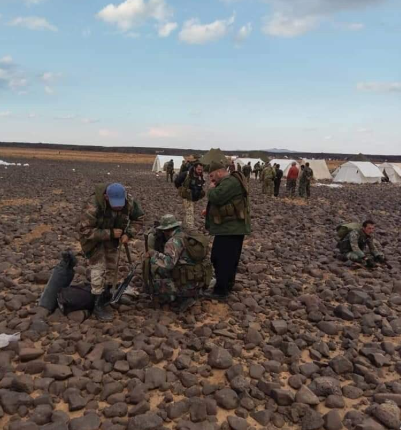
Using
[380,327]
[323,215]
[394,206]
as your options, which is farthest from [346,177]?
[380,327]

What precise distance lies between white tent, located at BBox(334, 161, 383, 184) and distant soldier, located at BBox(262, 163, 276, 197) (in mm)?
15000

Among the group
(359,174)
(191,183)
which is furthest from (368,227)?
(359,174)

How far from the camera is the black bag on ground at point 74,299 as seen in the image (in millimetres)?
5340

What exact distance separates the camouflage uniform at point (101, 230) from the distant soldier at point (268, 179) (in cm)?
1738

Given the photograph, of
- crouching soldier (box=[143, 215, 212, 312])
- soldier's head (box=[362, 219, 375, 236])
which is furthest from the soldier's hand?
soldier's head (box=[362, 219, 375, 236])

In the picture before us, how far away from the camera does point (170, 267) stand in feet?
17.7

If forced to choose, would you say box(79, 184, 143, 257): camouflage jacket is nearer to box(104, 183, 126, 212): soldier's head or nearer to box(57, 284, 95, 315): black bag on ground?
box(104, 183, 126, 212): soldier's head

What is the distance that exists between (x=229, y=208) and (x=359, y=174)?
32313 mm

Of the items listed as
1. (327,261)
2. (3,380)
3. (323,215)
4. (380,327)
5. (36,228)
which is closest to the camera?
(3,380)

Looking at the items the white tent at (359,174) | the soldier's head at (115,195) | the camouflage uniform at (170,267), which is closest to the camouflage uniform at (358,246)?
the camouflage uniform at (170,267)

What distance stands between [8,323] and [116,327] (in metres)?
1.33

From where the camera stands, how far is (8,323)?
5.09 meters

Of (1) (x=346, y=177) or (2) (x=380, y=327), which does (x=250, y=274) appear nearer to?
Answer: (2) (x=380, y=327)

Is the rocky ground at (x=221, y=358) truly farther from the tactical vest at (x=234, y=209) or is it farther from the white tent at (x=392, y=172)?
the white tent at (x=392, y=172)
